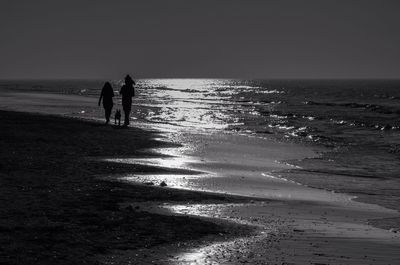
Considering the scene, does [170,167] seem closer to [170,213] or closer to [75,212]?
[170,213]

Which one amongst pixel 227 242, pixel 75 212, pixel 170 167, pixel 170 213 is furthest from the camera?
pixel 170 167

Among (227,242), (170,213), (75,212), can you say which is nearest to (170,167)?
(170,213)

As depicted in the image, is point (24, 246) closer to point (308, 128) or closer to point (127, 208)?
point (127, 208)

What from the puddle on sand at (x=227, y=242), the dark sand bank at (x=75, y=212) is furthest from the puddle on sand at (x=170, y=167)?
the puddle on sand at (x=227, y=242)

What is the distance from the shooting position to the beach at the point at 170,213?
22.9ft

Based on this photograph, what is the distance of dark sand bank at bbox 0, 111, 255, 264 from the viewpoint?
6.84m

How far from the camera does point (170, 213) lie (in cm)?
911

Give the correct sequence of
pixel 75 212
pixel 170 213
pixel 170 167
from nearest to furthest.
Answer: pixel 75 212 → pixel 170 213 → pixel 170 167

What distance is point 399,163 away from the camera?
18797mm

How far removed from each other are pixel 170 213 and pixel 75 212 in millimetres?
1426

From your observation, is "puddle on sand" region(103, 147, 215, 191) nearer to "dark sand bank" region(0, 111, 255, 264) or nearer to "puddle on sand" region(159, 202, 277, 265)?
"dark sand bank" region(0, 111, 255, 264)

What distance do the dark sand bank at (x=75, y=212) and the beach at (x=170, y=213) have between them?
0.02 metres

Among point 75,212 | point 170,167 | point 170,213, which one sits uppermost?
point 75,212

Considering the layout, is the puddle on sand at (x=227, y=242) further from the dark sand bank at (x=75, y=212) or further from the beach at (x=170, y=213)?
the dark sand bank at (x=75, y=212)
